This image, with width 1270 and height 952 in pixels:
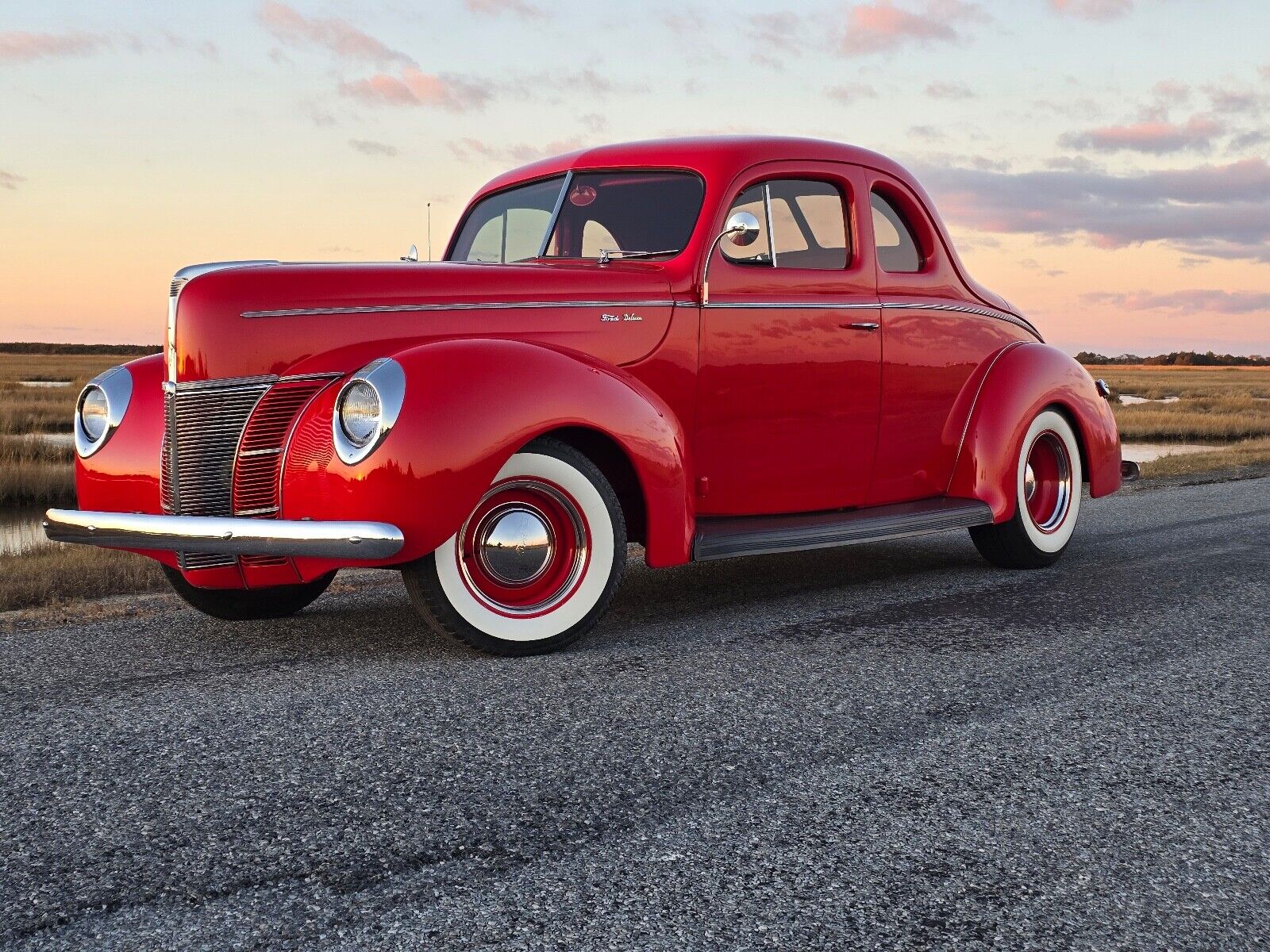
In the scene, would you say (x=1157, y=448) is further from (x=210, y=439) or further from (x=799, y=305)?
(x=210, y=439)

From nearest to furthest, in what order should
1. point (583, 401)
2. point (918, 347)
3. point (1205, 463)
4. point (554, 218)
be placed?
point (583, 401)
point (554, 218)
point (918, 347)
point (1205, 463)

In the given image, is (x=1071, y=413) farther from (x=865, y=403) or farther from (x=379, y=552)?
(x=379, y=552)

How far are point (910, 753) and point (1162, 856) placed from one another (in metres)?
0.75

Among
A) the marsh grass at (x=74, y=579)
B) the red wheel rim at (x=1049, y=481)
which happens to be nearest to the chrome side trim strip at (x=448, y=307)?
the marsh grass at (x=74, y=579)

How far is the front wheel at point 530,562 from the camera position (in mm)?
4035

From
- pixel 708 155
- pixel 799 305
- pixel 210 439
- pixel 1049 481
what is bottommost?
pixel 1049 481

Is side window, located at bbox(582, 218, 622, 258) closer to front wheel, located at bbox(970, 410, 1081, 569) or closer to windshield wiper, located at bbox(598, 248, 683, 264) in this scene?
windshield wiper, located at bbox(598, 248, 683, 264)

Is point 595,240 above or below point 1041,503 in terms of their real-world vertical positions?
above

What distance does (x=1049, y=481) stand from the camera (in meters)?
6.51

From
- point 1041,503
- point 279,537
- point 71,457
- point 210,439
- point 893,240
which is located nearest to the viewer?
point 279,537

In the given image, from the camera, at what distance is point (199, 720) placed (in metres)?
3.40

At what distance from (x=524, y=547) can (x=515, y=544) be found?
36 mm

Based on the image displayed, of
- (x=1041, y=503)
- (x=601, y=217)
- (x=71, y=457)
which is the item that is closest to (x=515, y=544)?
(x=601, y=217)

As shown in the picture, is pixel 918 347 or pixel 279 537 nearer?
pixel 279 537
